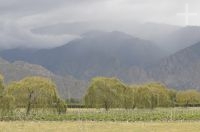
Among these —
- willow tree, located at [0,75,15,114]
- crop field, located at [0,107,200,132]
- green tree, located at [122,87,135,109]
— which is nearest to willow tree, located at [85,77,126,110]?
green tree, located at [122,87,135,109]

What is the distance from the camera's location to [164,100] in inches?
5876

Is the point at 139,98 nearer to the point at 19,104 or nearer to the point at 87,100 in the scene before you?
the point at 87,100

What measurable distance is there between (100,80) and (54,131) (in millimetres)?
77253

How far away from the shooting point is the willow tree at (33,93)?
101875mm

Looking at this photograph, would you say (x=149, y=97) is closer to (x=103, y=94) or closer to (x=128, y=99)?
(x=128, y=99)

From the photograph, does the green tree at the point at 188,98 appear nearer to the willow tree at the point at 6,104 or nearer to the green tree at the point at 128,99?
the green tree at the point at 128,99

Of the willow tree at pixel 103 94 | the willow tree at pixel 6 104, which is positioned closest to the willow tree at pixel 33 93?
the willow tree at pixel 6 104

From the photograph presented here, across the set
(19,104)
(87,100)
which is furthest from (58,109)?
(87,100)

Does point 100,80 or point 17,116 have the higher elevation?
point 100,80

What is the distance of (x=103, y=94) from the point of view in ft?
395

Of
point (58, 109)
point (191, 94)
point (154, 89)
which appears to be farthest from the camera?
point (191, 94)

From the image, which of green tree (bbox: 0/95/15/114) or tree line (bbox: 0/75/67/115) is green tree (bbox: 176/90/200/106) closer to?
tree line (bbox: 0/75/67/115)

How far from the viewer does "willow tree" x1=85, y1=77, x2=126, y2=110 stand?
119062mm

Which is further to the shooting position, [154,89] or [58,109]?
[154,89]
